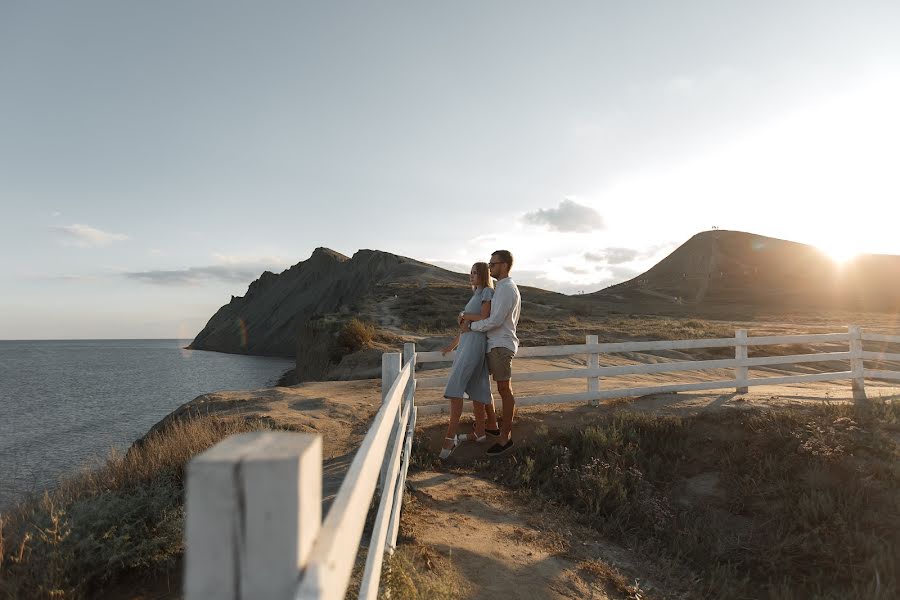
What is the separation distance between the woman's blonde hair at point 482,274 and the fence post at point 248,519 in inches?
209

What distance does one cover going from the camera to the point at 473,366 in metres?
6.12

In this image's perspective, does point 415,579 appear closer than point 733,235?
Yes

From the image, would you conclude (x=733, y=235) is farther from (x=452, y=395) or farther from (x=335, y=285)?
(x=452, y=395)

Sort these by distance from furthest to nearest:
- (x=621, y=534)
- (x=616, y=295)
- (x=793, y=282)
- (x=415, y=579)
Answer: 1. (x=793, y=282)
2. (x=616, y=295)
3. (x=621, y=534)
4. (x=415, y=579)

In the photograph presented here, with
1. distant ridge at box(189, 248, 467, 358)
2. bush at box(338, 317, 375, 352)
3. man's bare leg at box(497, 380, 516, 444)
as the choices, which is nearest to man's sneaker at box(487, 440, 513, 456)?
man's bare leg at box(497, 380, 516, 444)

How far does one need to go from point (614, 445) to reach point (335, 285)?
278ft

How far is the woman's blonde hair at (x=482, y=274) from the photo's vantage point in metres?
6.14

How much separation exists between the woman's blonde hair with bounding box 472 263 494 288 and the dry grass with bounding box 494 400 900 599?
7.06 ft

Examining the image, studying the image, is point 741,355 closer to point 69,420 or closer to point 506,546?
point 506,546

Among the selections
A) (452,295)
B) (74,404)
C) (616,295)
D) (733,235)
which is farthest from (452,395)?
(733,235)

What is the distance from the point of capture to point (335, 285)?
88.9 m

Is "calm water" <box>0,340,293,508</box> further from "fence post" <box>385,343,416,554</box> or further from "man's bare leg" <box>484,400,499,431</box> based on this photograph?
"man's bare leg" <box>484,400,499,431</box>

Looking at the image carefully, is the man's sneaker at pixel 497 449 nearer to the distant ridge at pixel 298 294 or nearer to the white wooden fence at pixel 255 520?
the white wooden fence at pixel 255 520

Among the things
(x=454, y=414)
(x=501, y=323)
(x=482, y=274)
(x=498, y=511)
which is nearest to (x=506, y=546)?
(x=498, y=511)
